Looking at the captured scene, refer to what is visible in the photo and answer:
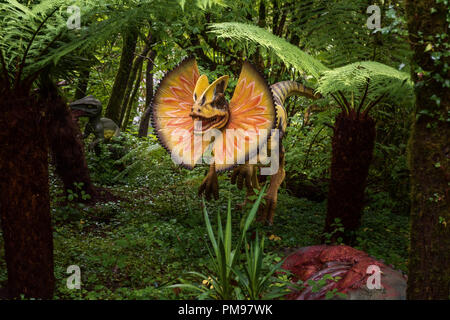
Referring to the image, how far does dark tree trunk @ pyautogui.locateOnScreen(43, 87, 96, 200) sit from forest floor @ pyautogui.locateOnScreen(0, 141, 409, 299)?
0.30m

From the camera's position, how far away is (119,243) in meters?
3.64

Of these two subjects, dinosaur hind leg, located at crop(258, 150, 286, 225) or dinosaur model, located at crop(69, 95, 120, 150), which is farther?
dinosaur model, located at crop(69, 95, 120, 150)

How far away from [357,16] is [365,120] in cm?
112

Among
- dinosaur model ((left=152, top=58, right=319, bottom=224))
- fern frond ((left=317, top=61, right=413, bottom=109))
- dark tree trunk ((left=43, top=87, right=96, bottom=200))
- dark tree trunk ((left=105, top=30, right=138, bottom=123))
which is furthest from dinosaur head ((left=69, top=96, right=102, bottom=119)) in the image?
fern frond ((left=317, top=61, right=413, bottom=109))

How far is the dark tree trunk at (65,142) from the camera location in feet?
14.9

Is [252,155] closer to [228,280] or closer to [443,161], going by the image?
[228,280]

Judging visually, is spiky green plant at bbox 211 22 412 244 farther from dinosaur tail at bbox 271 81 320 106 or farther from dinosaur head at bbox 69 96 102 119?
dinosaur head at bbox 69 96 102 119

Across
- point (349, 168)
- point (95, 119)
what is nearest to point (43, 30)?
point (349, 168)

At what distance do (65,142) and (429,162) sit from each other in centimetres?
359

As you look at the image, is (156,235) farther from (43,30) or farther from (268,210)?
(43,30)

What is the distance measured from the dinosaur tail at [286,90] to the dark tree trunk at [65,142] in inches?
85.2

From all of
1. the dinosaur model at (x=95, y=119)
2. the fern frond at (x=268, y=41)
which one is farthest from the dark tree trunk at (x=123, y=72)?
the fern frond at (x=268, y=41)

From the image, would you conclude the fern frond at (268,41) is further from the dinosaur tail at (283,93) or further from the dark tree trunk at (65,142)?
the dark tree trunk at (65,142)

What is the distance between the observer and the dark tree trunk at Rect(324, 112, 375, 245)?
12.4 ft
